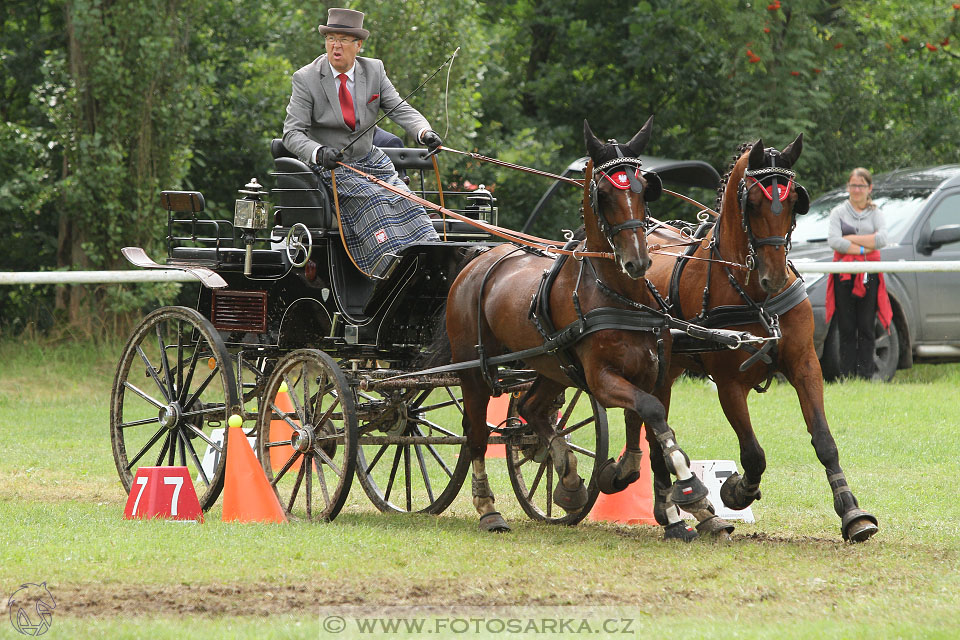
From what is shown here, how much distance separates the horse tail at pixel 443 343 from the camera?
811 centimetres

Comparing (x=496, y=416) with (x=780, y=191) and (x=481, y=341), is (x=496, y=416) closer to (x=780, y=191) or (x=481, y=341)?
(x=481, y=341)

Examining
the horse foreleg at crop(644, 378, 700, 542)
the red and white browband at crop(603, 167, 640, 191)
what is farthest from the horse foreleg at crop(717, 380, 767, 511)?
the red and white browband at crop(603, 167, 640, 191)

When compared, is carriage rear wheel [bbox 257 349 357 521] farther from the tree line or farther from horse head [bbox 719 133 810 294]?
the tree line

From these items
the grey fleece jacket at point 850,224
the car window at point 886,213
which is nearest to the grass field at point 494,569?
the grey fleece jacket at point 850,224

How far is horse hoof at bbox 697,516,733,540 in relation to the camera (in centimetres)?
696

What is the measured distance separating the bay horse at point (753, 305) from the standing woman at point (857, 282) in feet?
17.8

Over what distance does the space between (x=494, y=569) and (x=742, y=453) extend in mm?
1738

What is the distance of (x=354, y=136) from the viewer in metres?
8.57

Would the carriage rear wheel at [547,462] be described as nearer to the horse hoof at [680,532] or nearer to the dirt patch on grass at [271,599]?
the horse hoof at [680,532]

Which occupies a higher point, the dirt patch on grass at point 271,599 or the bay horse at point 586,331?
the bay horse at point 586,331

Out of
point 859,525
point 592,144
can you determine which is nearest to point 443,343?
point 592,144

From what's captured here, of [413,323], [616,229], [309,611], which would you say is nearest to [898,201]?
[413,323]

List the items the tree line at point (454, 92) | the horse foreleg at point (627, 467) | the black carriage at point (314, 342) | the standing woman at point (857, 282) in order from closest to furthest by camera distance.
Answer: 1. the horse foreleg at point (627, 467)
2. the black carriage at point (314, 342)
3. the standing woman at point (857, 282)
4. the tree line at point (454, 92)

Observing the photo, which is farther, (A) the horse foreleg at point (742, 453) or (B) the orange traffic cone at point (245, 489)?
(B) the orange traffic cone at point (245, 489)
